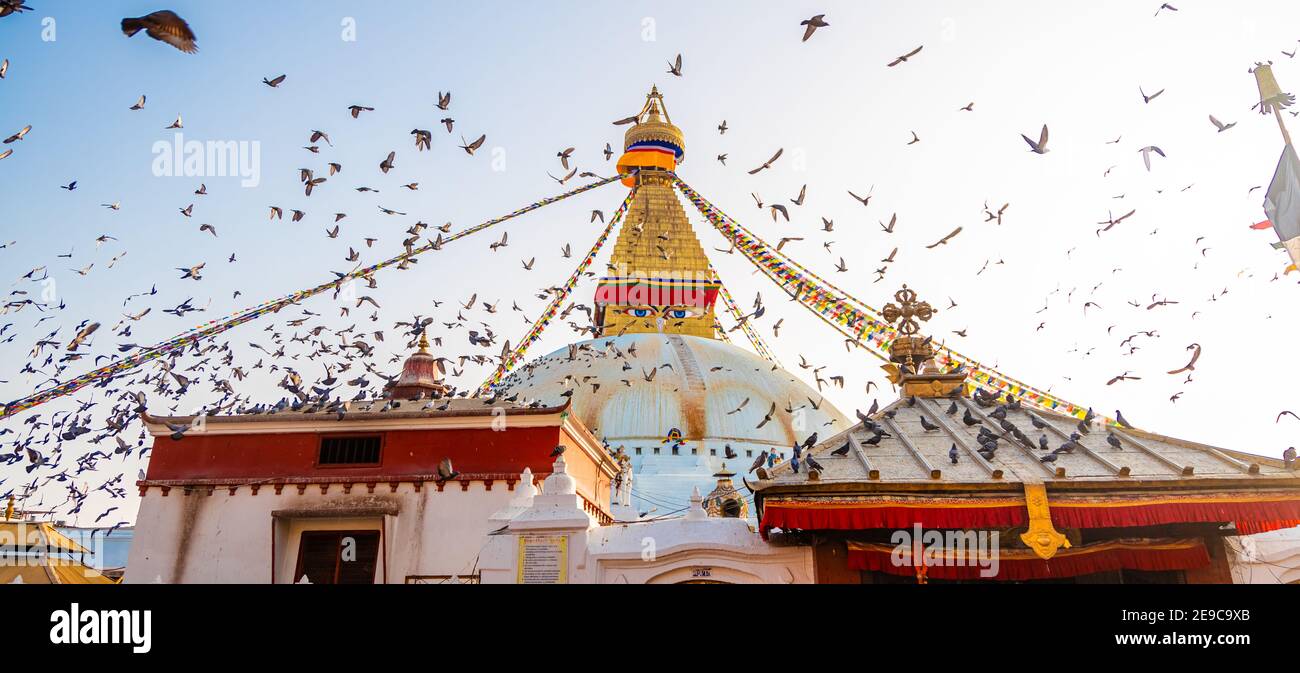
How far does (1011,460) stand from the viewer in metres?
7.99

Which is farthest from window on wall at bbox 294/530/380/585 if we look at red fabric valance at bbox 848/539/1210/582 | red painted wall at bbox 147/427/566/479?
red fabric valance at bbox 848/539/1210/582

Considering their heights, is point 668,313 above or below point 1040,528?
above

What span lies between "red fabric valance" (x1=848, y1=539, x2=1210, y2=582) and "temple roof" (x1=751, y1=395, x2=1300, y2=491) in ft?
2.20

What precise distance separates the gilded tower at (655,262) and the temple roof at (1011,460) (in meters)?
23.2

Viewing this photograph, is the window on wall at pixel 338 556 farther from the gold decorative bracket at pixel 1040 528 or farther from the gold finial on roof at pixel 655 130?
the gold finial on roof at pixel 655 130

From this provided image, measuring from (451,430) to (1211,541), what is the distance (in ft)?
36.4

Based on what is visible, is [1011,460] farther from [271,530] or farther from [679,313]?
[679,313]

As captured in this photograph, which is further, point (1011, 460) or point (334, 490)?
point (334, 490)

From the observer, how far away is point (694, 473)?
22.8m

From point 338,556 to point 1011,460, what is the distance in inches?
420
